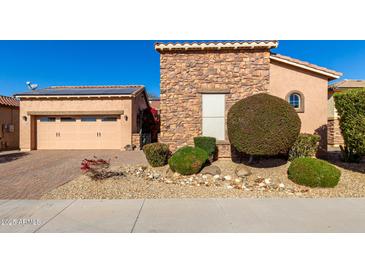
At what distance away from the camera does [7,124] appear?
15.8 meters

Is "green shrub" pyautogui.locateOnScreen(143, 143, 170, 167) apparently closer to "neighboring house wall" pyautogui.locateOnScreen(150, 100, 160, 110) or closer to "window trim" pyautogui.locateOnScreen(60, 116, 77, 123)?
"window trim" pyautogui.locateOnScreen(60, 116, 77, 123)

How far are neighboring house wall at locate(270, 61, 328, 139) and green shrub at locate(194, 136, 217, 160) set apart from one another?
388 centimetres

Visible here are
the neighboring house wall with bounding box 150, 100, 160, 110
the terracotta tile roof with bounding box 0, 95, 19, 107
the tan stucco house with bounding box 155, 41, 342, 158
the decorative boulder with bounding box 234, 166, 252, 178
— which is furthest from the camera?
the neighboring house wall with bounding box 150, 100, 160, 110

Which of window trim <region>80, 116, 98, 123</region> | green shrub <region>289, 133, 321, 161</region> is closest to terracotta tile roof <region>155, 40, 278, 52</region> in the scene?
green shrub <region>289, 133, 321, 161</region>

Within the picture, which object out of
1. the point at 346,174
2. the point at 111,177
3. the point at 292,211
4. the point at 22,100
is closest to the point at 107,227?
the point at 111,177

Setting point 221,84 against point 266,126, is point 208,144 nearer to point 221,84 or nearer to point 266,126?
point 266,126

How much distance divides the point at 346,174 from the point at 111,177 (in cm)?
793

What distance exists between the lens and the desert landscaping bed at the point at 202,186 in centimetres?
536

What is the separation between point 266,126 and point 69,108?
13685mm

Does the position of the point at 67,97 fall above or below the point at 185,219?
above

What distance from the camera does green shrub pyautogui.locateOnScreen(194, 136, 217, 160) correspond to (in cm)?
838

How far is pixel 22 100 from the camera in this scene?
14719 millimetres

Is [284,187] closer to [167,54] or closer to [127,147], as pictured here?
[167,54]

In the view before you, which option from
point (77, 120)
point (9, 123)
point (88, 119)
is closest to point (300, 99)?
point (88, 119)
